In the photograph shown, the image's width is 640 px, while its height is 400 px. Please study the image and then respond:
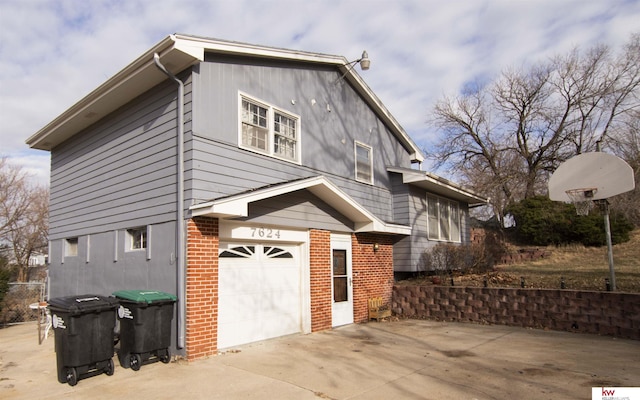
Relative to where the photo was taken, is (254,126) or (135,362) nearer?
(135,362)

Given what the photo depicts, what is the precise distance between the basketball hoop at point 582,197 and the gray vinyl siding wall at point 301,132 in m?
5.19

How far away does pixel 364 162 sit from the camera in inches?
519

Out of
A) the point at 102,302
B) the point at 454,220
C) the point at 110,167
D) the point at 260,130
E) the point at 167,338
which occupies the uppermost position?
the point at 260,130

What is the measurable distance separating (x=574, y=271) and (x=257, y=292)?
10.6 metres

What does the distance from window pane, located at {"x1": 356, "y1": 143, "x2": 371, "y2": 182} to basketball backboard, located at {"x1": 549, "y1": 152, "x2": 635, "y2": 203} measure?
16.5ft

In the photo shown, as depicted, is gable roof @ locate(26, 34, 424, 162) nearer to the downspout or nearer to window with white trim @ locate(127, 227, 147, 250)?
the downspout

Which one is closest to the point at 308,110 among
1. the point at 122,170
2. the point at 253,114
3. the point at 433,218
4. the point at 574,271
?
the point at 253,114

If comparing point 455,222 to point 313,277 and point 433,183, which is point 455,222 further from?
point 313,277

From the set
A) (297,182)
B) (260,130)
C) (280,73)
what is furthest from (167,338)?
(280,73)

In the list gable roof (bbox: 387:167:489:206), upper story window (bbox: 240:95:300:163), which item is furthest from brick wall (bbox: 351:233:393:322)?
upper story window (bbox: 240:95:300:163)

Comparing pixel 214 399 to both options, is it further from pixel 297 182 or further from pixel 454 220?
pixel 454 220

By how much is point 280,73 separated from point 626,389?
8658mm

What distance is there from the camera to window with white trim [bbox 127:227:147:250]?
8711 mm

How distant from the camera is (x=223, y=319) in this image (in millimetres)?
8008
